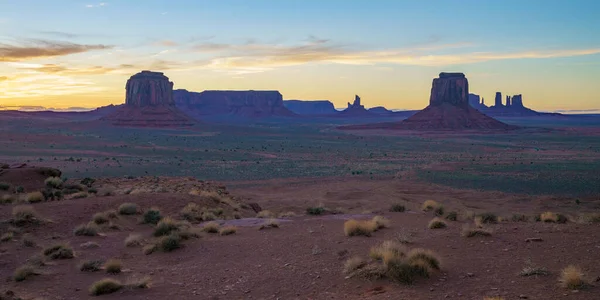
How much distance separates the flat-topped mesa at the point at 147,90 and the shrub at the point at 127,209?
432 feet

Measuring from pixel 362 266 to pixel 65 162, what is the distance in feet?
141

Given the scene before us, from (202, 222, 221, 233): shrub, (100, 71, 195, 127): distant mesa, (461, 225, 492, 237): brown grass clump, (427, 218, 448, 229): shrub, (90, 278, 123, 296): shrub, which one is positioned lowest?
(202, 222, 221, 233): shrub

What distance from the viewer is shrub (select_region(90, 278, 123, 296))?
8.68 meters

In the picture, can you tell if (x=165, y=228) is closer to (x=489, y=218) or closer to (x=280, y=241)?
(x=280, y=241)

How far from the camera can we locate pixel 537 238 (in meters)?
10.5

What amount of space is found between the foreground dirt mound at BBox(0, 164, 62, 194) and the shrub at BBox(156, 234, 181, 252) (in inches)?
443

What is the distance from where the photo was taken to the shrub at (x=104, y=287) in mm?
8680

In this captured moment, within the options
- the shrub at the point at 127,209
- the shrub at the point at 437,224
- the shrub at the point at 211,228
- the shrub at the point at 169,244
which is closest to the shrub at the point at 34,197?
the shrub at the point at 127,209

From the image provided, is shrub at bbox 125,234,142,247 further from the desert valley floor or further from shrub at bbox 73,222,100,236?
shrub at bbox 73,222,100,236

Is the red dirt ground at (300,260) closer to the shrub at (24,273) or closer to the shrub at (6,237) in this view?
the shrub at (24,273)

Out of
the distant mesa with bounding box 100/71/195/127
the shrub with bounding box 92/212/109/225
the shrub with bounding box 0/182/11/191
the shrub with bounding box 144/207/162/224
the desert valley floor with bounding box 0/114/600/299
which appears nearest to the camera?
the desert valley floor with bounding box 0/114/600/299

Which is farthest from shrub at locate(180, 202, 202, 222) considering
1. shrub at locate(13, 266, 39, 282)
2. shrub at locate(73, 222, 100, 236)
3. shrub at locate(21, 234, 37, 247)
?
shrub at locate(13, 266, 39, 282)

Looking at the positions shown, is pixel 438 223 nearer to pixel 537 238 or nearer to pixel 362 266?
pixel 537 238

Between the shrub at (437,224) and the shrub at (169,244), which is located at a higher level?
the shrub at (437,224)
